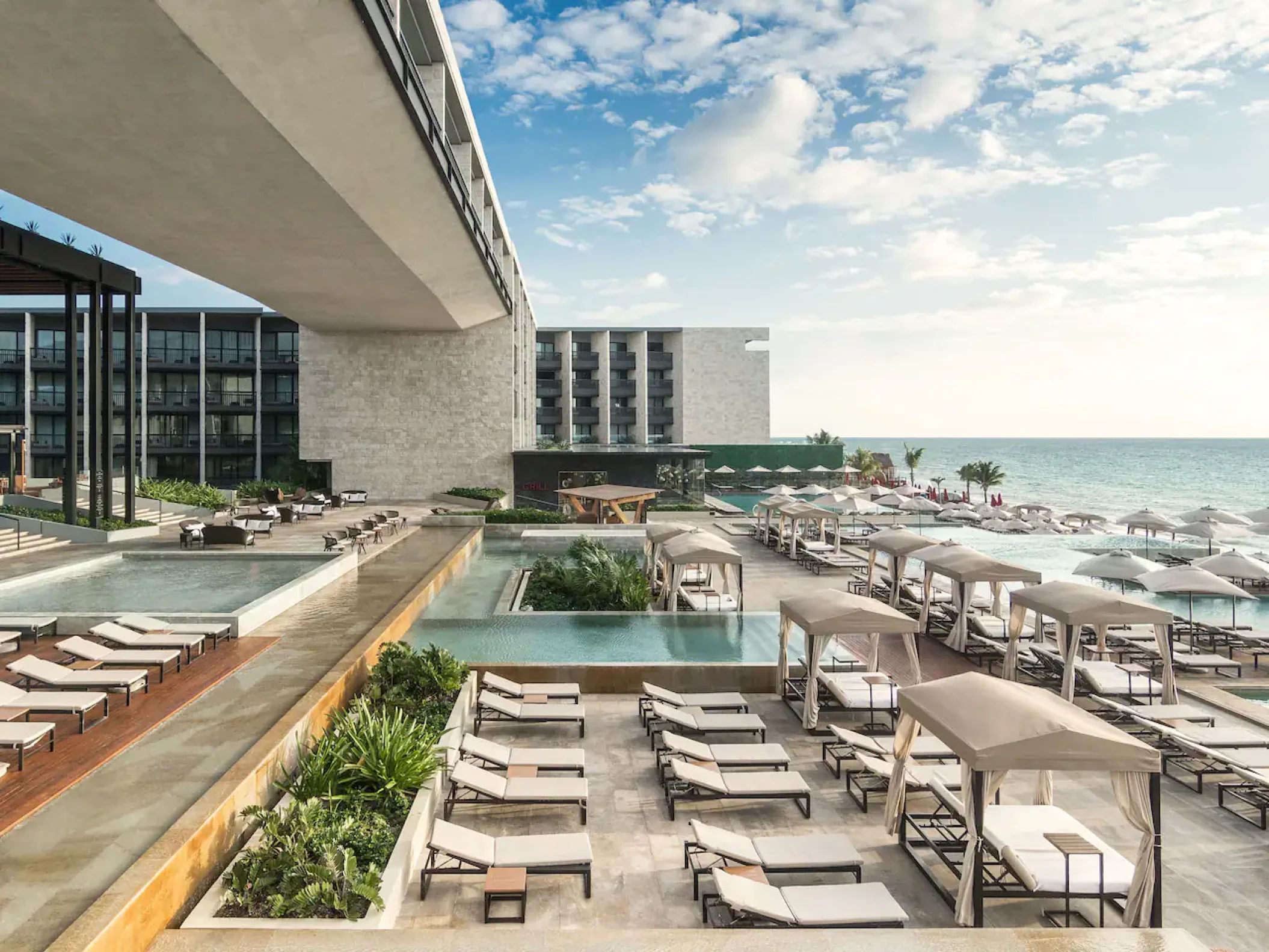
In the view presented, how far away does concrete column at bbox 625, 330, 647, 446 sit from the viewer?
182ft

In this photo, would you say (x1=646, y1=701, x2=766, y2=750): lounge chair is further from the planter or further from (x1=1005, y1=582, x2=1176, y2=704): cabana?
(x1=1005, y1=582, x2=1176, y2=704): cabana

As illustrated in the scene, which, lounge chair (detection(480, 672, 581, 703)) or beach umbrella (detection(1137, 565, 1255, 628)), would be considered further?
beach umbrella (detection(1137, 565, 1255, 628))

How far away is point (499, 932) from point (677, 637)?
6.79 meters

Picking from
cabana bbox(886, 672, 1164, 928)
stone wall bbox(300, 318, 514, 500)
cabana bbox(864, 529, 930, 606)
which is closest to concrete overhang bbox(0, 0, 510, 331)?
stone wall bbox(300, 318, 514, 500)

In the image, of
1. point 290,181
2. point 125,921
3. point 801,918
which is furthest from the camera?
point 290,181

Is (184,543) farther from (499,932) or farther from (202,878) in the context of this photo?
(499,932)

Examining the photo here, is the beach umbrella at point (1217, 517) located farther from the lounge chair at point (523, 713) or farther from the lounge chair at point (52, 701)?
the lounge chair at point (52, 701)

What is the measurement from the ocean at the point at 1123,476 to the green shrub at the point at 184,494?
3144 cm

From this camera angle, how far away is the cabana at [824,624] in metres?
8.54

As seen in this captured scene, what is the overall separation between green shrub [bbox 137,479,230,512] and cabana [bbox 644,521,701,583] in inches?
721

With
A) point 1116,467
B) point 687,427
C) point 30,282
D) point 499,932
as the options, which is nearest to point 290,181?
point 30,282

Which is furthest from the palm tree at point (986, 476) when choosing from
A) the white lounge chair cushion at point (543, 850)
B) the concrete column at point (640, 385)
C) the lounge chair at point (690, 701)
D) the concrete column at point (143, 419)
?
the concrete column at point (143, 419)

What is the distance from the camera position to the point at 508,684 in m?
8.97

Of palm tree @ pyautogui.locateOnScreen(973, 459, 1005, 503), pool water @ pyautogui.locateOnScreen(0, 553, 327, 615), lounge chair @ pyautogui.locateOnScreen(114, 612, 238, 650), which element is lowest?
pool water @ pyautogui.locateOnScreen(0, 553, 327, 615)
